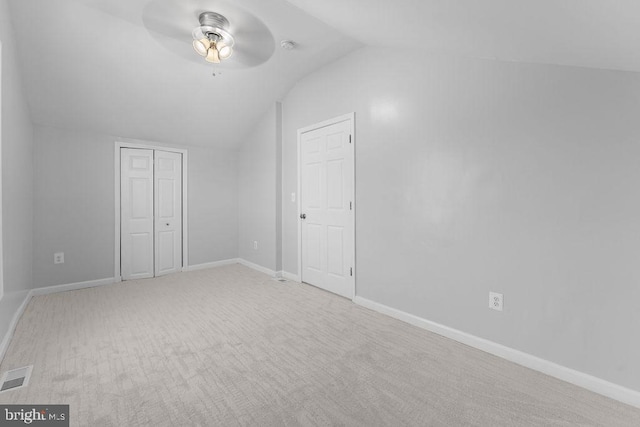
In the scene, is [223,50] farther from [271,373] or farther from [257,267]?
[257,267]

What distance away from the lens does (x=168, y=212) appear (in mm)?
4516

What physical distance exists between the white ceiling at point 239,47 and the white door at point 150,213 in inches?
15.0

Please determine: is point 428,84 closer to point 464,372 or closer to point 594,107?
point 594,107

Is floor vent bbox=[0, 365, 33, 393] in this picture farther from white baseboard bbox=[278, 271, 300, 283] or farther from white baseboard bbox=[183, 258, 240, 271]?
white baseboard bbox=[183, 258, 240, 271]

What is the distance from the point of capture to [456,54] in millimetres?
2330

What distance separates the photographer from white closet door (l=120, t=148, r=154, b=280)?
13.5ft

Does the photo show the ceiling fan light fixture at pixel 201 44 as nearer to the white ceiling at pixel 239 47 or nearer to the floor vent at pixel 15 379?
the white ceiling at pixel 239 47

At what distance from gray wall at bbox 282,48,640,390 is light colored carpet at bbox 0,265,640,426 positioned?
0.32 m

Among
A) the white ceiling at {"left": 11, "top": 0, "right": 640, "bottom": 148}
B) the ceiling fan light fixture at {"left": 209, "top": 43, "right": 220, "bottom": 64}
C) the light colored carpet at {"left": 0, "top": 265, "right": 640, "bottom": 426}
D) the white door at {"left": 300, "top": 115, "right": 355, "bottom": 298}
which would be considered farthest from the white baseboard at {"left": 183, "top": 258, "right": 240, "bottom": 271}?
the ceiling fan light fixture at {"left": 209, "top": 43, "right": 220, "bottom": 64}

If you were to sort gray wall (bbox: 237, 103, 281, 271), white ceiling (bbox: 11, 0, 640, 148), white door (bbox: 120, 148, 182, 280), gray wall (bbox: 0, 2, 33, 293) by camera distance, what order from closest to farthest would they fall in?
white ceiling (bbox: 11, 0, 640, 148), gray wall (bbox: 0, 2, 33, 293), white door (bbox: 120, 148, 182, 280), gray wall (bbox: 237, 103, 281, 271)

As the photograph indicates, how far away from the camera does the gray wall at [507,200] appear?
1.69m

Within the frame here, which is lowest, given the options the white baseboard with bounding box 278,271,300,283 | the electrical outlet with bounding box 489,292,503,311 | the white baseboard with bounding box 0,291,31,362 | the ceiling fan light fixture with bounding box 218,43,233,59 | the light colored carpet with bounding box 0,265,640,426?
the light colored carpet with bounding box 0,265,640,426

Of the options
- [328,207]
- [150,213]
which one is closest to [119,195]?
[150,213]

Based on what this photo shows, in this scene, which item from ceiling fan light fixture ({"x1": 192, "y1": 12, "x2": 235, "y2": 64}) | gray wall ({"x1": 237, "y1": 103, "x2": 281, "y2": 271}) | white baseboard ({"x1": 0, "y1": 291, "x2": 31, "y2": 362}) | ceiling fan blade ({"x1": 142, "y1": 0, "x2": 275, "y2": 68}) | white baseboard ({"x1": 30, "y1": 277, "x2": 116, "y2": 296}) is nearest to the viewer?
white baseboard ({"x1": 0, "y1": 291, "x2": 31, "y2": 362})
